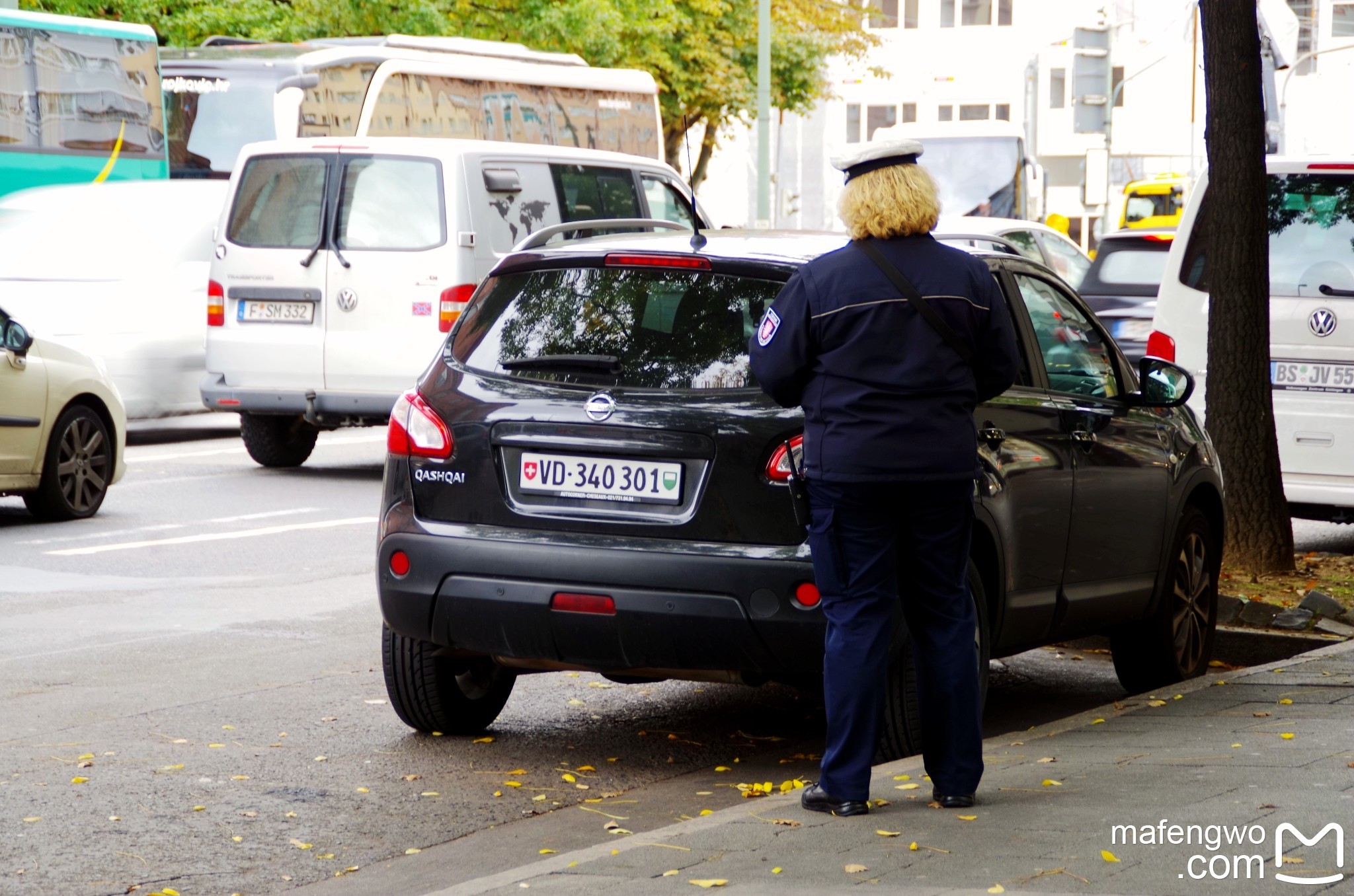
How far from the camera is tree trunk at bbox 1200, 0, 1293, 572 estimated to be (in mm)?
9555

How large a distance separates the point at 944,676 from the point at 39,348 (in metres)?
8.11

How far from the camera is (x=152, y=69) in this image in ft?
77.7

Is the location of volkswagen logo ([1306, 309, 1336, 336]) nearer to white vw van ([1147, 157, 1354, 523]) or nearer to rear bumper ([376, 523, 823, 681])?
white vw van ([1147, 157, 1354, 523])

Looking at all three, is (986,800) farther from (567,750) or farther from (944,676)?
(567,750)

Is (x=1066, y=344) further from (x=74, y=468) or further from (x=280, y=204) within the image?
(x=280, y=204)

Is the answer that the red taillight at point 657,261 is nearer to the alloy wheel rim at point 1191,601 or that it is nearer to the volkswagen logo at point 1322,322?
the alloy wheel rim at point 1191,601

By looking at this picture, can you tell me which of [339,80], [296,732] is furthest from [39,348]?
[339,80]

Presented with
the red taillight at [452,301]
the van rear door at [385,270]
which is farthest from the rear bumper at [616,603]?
the van rear door at [385,270]

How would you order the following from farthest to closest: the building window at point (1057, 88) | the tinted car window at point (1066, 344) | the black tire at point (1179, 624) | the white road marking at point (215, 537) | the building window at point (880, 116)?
the building window at point (1057, 88)
the building window at point (880, 116)
the white road marking at point (215, 537)
the black tire at point (1179, 624)
the tinted car window at point (1066, 344)

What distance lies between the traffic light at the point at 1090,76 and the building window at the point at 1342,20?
1927 inches

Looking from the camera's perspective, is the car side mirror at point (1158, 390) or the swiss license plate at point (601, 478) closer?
the swiss license plate at point (601, 478)

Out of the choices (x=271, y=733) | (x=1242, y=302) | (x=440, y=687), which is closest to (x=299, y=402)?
(x=1242, y=302)

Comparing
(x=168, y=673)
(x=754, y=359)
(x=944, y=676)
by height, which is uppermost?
(x=754, y=359)

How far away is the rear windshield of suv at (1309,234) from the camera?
1052cm
